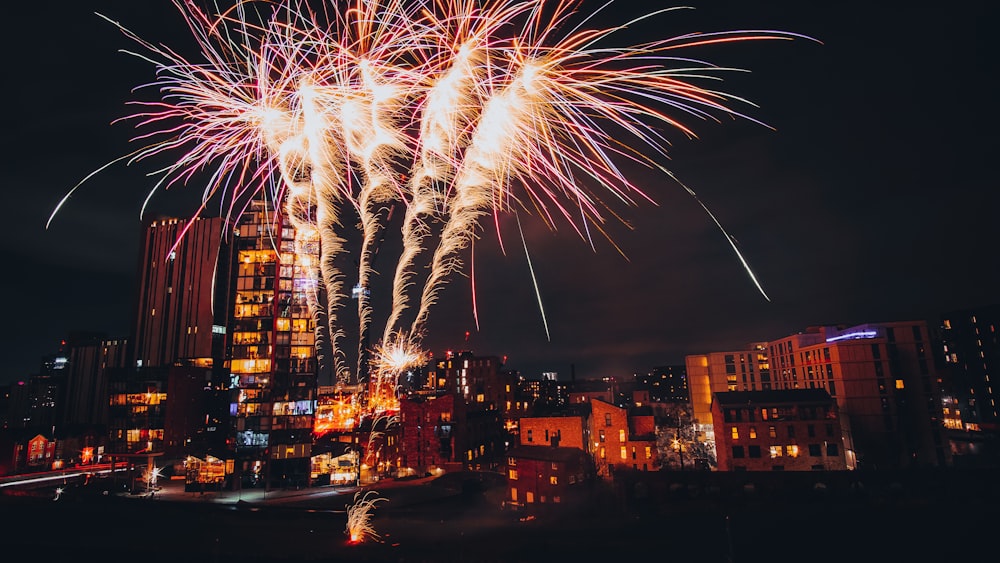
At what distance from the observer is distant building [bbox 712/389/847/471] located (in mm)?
43844

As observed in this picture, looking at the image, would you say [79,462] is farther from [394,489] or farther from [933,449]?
[933,449]

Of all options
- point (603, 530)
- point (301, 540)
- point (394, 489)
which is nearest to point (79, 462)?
point (394, 489)

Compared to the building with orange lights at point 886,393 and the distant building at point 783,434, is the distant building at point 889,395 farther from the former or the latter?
the distant building at point 783,434

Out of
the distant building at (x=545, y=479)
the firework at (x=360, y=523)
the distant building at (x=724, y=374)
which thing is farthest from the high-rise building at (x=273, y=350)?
the distant building at (x=724, y=374)

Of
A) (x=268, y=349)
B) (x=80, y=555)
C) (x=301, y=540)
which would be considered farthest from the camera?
(x=268, y=349)

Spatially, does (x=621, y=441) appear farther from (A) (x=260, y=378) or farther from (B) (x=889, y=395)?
(A) (x=260, y=378)

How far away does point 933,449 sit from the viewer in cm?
5266

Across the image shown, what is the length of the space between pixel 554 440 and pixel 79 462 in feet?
213

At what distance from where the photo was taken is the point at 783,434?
146ft

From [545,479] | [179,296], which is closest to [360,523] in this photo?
[545,479]

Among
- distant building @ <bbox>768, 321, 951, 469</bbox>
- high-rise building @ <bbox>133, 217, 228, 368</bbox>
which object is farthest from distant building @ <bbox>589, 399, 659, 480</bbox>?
high-rise building @ <bbox>133, 217, 228, 368</bbox>

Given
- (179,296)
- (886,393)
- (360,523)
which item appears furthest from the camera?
(179,296)

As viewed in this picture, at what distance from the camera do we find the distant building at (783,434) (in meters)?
43.8

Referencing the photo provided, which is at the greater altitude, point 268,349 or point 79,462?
point 268,349
